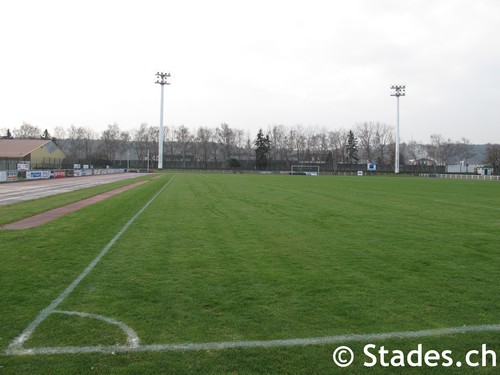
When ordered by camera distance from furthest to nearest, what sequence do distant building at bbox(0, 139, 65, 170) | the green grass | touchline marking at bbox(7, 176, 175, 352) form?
distant building at bbox(0, 139, 65, 170)
touchline marking at bbox(7, 176, 175, 352)
the green grass

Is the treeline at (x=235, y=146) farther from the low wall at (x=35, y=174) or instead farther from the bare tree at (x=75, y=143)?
the low wall at (x=35, y=174)

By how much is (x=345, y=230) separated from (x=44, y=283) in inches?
330

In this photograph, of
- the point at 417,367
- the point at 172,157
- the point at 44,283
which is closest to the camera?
the point at 417,367

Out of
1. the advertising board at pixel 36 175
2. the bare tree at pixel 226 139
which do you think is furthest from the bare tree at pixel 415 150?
the advertising board at pixel 36 175

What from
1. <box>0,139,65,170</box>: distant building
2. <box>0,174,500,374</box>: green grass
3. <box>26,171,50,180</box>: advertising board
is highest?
<box>0,139,65,170</box>: distant building

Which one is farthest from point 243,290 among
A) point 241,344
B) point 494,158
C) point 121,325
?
point 494,158

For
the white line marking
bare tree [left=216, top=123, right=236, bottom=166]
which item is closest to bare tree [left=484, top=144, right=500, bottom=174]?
bare tree [left=216, top=123, right=236, bottom=166]

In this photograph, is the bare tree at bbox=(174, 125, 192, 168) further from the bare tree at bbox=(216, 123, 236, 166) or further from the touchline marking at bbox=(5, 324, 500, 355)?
the touchline marking at bbox=(5, 324, 500, 355)

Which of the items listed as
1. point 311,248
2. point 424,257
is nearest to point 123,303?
point 311,248

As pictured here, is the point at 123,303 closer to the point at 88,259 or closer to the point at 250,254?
the point at 88,259

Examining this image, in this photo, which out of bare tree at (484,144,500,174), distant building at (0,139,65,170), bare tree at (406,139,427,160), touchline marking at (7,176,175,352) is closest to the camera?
touchline marking at (7,176,175,352)

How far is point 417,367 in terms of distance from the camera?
391cm

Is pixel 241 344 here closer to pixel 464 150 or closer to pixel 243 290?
pixel 243 290

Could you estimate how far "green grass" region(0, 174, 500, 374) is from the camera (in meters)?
4.06
